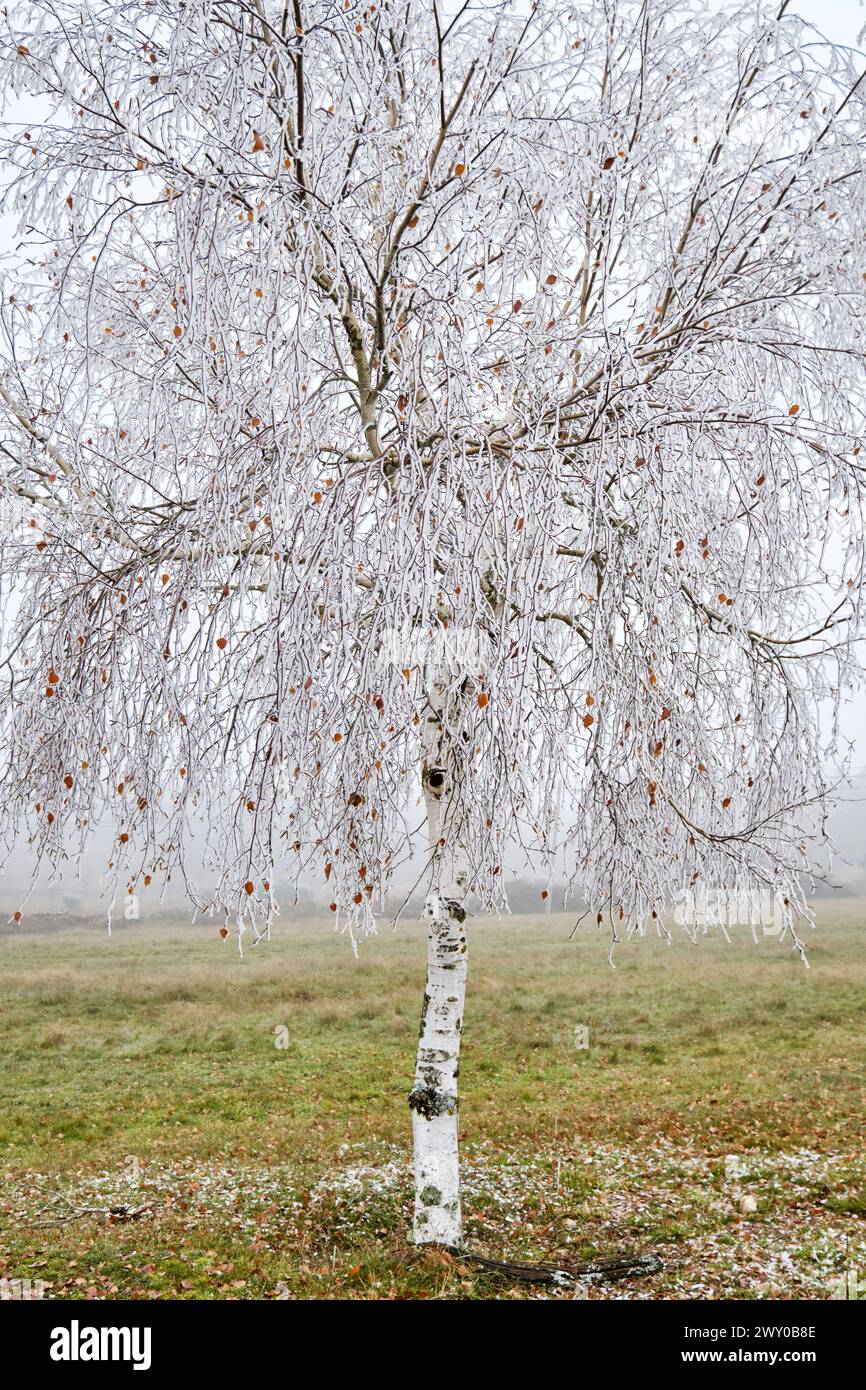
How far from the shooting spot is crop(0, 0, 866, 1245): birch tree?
9.53ft

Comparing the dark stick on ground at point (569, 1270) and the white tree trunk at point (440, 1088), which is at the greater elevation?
the white tree trunk at point (440, 1088)

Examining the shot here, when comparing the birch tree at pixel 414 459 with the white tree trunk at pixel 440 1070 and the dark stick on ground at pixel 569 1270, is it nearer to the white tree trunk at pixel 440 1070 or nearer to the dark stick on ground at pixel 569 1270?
the white tree trunk at pixel 440 1070

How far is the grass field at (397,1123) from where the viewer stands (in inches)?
207

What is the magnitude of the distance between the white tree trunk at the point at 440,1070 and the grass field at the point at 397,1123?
25 centimetres

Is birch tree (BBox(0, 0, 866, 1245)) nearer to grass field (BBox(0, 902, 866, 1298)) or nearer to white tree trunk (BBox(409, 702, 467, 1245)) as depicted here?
white tree trunk (BBox(409, 702, 467, 1245))

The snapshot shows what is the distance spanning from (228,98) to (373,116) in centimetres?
65

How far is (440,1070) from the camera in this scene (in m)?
4.95

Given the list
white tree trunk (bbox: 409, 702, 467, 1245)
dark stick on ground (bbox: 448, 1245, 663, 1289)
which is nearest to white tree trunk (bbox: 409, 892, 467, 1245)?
white tree trunk (bbox: 409, 702, 467, 1245)

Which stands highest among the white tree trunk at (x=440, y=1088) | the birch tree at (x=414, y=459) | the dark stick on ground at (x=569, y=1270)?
the birch tree at (x=414, y=459)

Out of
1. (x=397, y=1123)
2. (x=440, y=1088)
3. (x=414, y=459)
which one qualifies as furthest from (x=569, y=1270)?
(x=414, y=459)

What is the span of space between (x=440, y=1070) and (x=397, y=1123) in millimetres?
4194

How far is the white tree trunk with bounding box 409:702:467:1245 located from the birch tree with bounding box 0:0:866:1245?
10 centimetres

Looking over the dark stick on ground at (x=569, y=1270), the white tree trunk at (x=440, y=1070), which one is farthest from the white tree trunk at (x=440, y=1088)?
the dark stick on ground at (x=569, y=1270)
